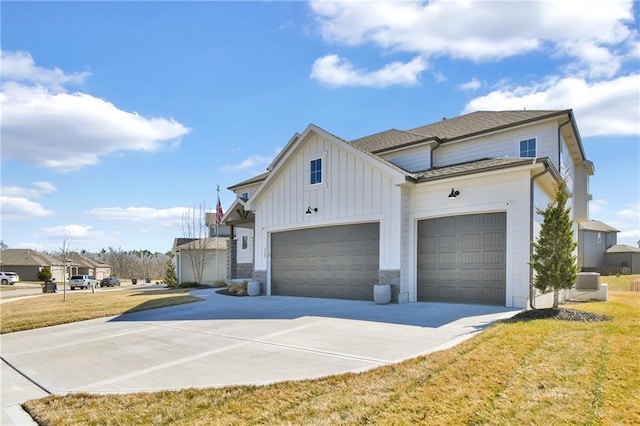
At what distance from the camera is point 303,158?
50.4ft

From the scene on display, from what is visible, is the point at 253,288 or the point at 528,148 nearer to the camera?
the point at 528,148

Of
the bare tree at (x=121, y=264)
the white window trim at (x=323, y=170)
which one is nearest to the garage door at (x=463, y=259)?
the white window trim at (x=323, y=170)

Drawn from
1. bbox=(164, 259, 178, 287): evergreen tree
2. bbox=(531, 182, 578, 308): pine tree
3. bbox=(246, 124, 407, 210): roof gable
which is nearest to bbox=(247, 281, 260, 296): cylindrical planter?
bbox=(246, 124, 407, 210): roof gable

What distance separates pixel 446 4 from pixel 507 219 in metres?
5.96

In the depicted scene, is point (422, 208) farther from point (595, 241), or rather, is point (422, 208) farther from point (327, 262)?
point (595, 241)

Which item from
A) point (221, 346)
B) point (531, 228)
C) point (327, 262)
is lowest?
point (221, 346)

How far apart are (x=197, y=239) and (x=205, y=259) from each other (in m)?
2.42

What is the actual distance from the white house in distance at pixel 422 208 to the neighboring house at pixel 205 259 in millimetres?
13336

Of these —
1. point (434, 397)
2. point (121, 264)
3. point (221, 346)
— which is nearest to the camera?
point (434, 397)

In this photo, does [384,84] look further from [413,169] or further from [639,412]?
[639,412]

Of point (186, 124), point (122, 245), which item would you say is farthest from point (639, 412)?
point (122, 245)

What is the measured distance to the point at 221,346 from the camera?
7004 millimetres

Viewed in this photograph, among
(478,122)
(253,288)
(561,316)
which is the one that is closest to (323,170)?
(253,288)

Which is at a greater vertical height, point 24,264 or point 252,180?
point 252,180
